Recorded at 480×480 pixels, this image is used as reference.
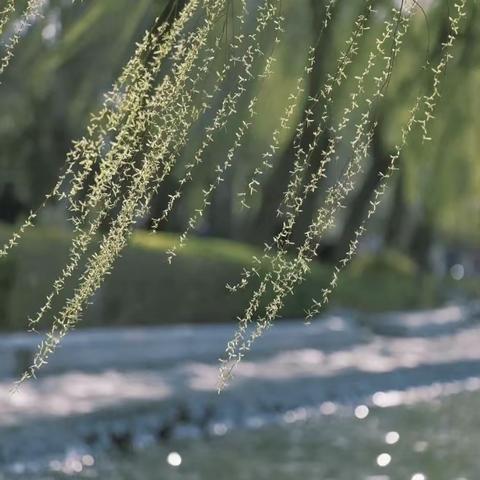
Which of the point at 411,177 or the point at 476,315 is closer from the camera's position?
the point at 411,177

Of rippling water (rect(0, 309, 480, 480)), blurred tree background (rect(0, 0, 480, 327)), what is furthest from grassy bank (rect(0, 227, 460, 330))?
rippling water (rect(0, 309, 480, 480))

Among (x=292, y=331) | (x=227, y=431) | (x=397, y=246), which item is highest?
(x=397, y=246)

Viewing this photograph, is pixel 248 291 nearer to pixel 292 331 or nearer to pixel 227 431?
pixel 292 331

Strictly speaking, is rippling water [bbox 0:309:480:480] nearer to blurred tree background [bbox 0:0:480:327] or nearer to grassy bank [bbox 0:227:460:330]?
grassy bank [bbox 0:227:460:330]

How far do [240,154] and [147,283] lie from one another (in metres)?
7.39

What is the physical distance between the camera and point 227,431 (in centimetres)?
1131

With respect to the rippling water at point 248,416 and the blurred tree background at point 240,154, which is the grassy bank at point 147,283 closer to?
the blurred tree background at point 240,154

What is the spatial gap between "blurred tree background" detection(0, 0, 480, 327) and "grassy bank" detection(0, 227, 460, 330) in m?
0.03

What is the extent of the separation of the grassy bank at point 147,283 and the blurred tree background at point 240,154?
1.1 inches

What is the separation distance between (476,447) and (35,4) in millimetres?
6404

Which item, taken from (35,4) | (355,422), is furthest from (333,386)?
(35,4)

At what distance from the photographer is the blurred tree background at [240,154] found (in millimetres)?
17500

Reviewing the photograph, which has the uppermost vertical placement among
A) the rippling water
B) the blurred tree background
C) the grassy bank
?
the blurred tree background

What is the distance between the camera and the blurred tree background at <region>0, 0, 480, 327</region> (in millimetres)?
17500
